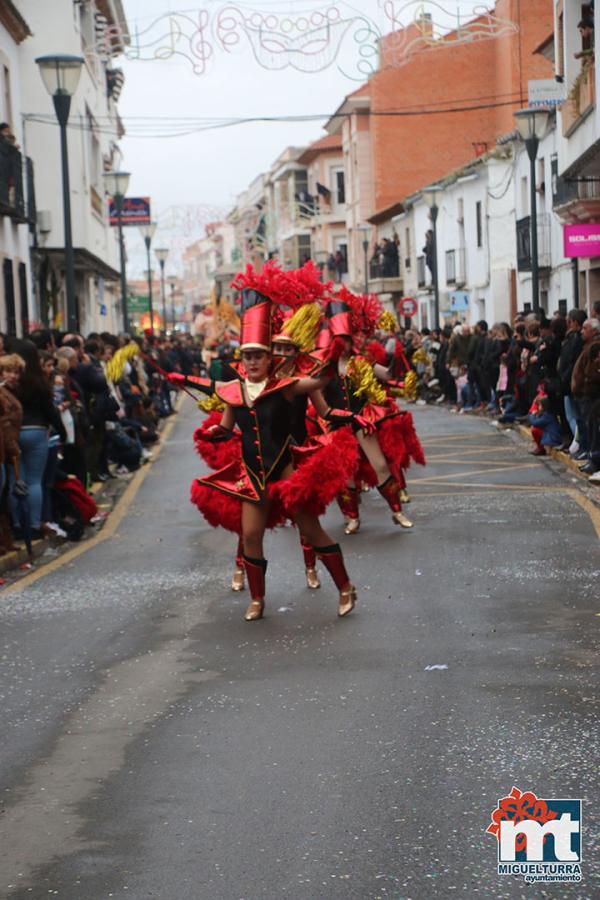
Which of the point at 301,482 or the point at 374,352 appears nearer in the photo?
the point at 301,482

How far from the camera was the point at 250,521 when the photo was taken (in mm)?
10094

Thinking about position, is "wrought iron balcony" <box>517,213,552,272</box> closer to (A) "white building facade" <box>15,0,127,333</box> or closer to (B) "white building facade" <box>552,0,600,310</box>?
(B) "white building facade" <box>552,0,600,310</box>

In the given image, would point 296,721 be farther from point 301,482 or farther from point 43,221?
point 43,221

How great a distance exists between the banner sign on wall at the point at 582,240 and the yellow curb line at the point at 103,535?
744cm

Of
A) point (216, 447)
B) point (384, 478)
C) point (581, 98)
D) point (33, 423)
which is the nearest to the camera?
point (216, 447)

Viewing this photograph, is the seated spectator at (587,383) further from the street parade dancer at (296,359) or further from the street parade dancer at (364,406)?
the street parade dancer at (296,359)

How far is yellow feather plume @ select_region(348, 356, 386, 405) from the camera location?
14172 millimetres

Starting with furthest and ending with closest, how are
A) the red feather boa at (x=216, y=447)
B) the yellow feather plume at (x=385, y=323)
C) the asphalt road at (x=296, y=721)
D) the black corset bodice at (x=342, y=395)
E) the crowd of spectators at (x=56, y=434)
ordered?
the yellow feather plume at (x=385, y=323) < the black corset bodice at (x=342, y=395) < the crowd of spectators at (x=56, y=434) < the red feather boa at (x=216, y=447) < the asphalt road at (x=296, y=721)

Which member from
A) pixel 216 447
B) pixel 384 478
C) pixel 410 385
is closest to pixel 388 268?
pixel 410 385

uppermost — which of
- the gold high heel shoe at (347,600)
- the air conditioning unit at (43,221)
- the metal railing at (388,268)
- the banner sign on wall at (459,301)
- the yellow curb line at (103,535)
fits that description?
the air conditioning unit at (43,221)

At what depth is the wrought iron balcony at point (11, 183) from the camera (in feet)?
81.9

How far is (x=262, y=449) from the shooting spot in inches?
395

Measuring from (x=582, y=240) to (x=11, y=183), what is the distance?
9311 millimetres

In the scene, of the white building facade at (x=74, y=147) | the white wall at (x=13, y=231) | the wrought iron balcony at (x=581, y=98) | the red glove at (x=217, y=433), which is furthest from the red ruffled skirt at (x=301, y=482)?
the white building facade at (x=74, y=147)
